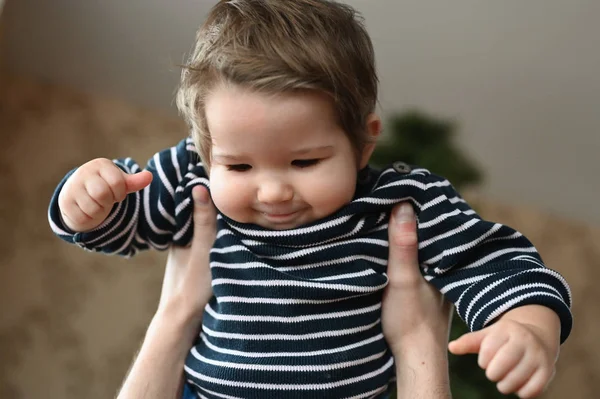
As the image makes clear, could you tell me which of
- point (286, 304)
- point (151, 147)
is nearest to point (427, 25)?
point (151, 147)

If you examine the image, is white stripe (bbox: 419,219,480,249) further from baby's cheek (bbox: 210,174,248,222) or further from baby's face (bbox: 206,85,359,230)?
baby's cheek (bbox: 210,174,248,222)

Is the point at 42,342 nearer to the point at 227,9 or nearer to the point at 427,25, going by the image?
the point at 427,25

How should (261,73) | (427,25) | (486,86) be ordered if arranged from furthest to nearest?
(486,86)
(427,25)
(261,73)

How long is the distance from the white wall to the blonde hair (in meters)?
1.12

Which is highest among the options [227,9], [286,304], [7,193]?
[227,9]

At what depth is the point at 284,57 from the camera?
0.79m

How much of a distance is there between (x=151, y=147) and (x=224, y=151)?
181 centimetres

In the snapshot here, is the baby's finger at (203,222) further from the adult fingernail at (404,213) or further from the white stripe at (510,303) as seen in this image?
the white stripe at (510,303)

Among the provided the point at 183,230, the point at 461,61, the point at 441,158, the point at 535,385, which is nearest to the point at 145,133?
the point at 461,61

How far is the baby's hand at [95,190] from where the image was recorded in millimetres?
830

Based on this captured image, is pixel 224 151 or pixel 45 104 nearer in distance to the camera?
pixel 224 151

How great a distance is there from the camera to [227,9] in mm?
871

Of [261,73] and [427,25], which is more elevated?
[427,25]

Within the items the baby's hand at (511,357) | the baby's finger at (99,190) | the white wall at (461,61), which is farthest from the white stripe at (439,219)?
the white wall at (461,61)
